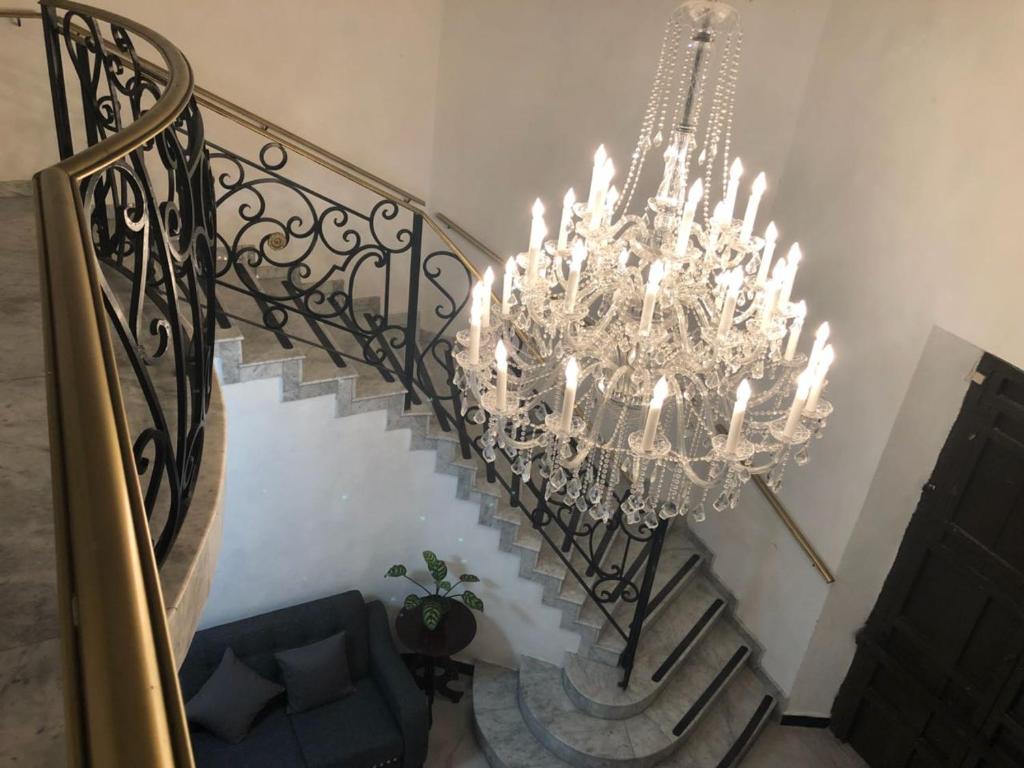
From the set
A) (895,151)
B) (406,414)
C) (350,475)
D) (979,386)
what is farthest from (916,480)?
(350,475)

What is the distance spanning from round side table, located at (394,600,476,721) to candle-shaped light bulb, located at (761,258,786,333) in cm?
300

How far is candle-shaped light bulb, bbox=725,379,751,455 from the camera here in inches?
91.1

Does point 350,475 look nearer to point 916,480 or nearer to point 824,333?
point 824,333

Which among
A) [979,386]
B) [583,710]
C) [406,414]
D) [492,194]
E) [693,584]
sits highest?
[492,194]

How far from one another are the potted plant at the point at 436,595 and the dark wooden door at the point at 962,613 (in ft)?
8.07

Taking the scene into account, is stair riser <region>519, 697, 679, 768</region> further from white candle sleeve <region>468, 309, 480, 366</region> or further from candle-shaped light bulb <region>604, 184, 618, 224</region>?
candle-shaped light bulb <region>604, 184, 618, 224</region>

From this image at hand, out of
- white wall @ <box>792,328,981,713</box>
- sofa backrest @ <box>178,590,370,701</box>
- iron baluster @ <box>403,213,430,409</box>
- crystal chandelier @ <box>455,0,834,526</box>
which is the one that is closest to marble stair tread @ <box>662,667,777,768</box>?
white wall @ <box>792,328,981,713</box>

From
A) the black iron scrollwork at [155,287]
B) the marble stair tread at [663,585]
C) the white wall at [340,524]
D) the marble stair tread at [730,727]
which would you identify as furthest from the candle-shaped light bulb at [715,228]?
the marble stair tread at [730,727]

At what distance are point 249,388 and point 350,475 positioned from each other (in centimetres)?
86

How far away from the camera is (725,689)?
527cm

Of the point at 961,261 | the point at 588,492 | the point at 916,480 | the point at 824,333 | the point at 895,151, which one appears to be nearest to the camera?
the point at 824,333

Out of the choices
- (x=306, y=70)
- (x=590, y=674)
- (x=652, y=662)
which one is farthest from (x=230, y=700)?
(x=306, y=70)

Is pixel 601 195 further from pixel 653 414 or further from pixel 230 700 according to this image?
pixel 230 700

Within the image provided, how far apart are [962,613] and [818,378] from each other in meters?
2.61
